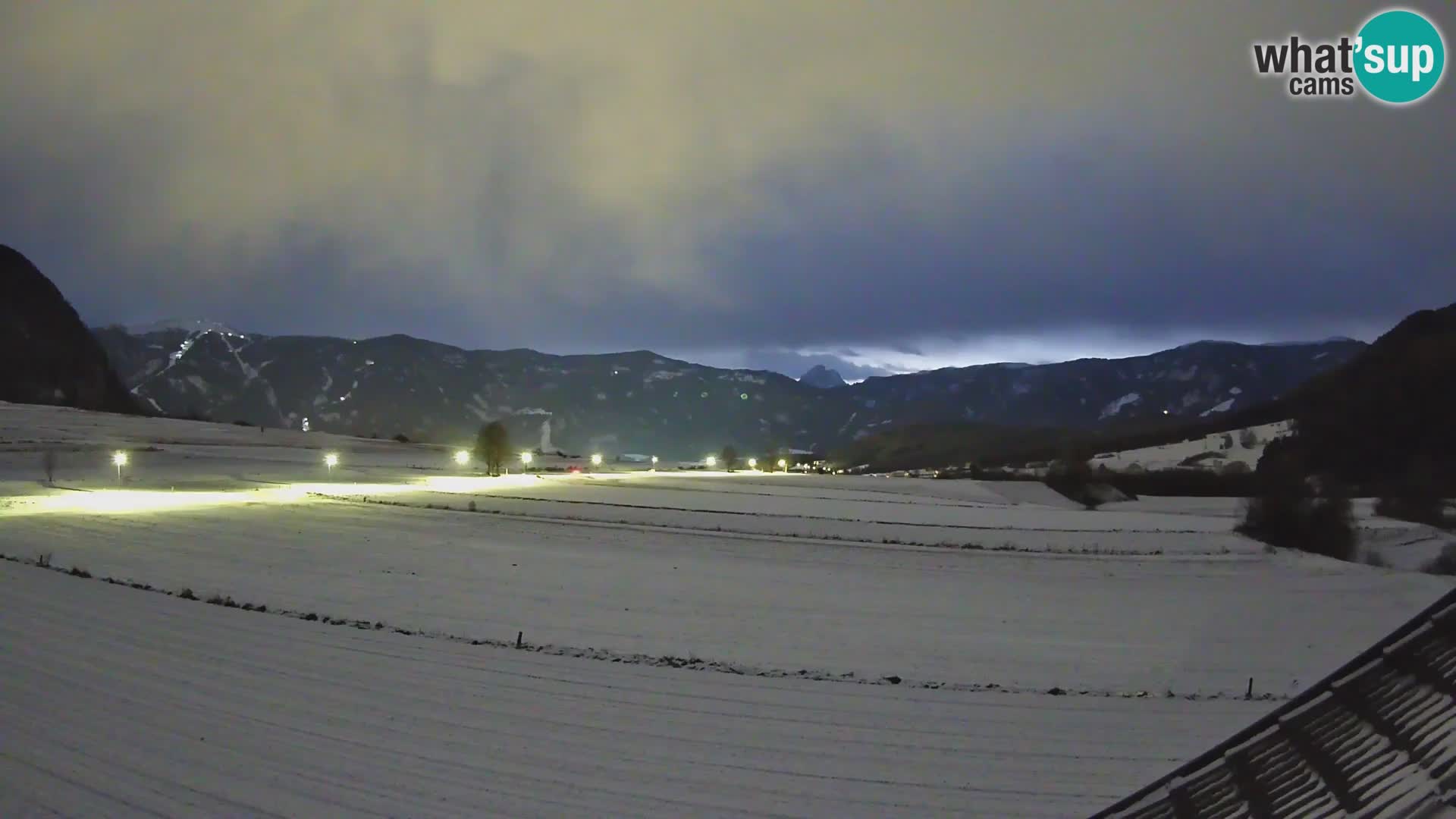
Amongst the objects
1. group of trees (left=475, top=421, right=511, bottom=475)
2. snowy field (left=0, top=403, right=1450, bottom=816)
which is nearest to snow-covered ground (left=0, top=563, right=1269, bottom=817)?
snowy field (left=0, top=403, right=1450, bottom=816)

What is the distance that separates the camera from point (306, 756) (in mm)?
10953

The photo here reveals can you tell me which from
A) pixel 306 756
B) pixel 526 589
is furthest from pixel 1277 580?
pixel 306 756

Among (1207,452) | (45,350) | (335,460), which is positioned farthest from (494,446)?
(45,350)

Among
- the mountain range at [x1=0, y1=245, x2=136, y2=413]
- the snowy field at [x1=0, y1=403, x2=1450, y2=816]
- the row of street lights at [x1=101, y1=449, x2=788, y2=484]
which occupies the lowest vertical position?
the snowy field at [x1=0, y1=403, x2=1450, y2=816]

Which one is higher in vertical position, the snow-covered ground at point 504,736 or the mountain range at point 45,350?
the mountain range at point 45,350

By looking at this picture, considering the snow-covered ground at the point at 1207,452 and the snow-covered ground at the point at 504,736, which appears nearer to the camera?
the snow-covered ground at the point at 504,736

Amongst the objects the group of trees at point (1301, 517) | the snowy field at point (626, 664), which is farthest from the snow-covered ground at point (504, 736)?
the group of trees at point (1301, 517)

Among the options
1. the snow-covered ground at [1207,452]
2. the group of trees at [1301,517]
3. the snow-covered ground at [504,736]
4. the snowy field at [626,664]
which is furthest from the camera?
the snow-covered ground at [1207,452]

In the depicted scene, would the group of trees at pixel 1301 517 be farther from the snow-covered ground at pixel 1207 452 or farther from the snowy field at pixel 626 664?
the snow-covered ground at pixel 1207 452

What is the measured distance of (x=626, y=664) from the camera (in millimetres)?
16422

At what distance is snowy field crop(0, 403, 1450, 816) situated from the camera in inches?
414

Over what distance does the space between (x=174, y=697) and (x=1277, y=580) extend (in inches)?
1369

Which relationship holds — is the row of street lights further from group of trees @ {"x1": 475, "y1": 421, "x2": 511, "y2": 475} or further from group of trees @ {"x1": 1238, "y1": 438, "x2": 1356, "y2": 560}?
group of trees @ {"x1": 1238, "y1": 438, "x2": 1356, "y2": 560}

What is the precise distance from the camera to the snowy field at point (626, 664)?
10516 millimetres
